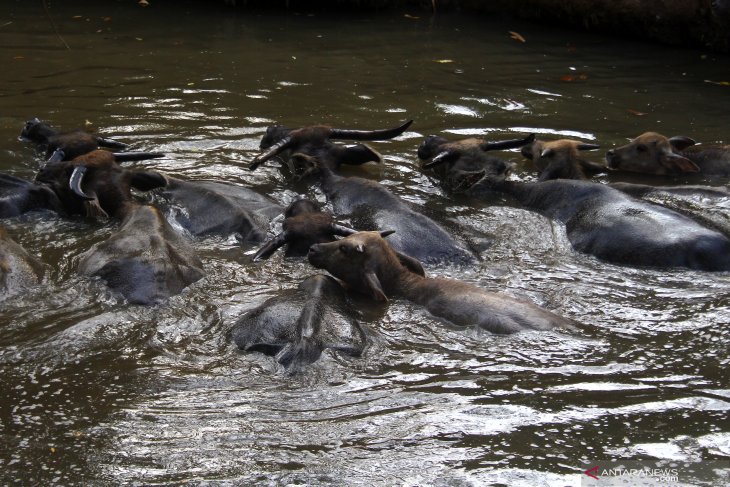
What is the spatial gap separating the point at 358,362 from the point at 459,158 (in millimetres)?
4022

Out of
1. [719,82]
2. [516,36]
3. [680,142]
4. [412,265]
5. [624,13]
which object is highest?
[624,13]

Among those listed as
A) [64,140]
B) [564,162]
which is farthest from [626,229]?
[64,140]

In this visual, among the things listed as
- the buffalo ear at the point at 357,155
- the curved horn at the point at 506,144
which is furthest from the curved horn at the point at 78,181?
the curved horn at the point at 506,144

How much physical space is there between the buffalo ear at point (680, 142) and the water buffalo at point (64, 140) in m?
4.66

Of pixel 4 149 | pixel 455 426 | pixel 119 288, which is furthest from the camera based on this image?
pixel 4 149

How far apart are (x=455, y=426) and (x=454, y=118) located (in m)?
6.59

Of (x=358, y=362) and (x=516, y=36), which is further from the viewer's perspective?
(x=516, y=36)

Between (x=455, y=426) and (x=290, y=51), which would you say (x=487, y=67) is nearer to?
(x=290, y=51)

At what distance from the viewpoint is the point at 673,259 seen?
22.3 feet

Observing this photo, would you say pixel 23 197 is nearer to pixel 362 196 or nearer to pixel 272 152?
pixel 272 152

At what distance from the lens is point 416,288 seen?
21.2ft

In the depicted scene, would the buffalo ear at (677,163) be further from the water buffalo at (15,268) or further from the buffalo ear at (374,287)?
the water buffalo at (15,268)

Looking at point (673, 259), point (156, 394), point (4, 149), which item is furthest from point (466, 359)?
point (4, 149)

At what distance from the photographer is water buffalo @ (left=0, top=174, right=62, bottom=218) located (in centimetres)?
779
